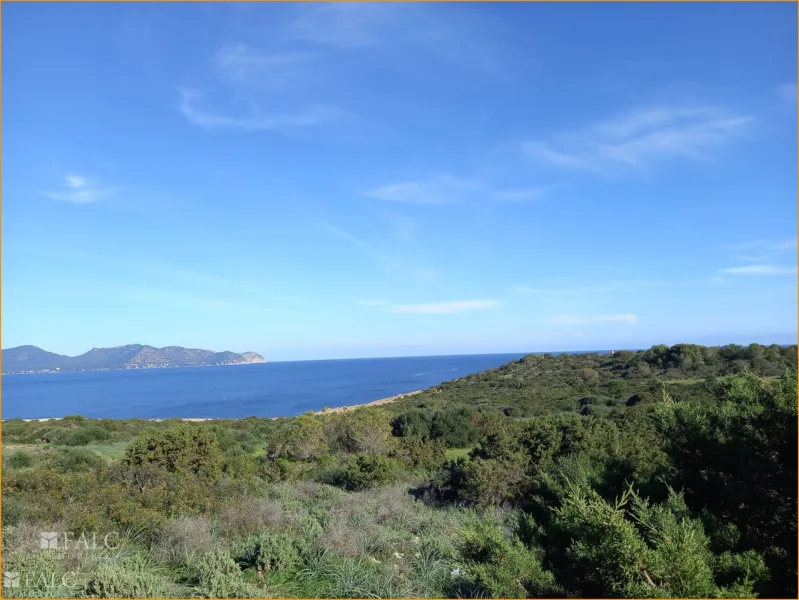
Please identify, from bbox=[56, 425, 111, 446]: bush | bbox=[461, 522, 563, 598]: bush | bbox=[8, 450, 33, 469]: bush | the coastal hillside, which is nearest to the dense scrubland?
bbox=[461, 522, 563, 598]: bush

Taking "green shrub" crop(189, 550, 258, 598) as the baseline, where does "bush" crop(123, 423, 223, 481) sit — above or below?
below

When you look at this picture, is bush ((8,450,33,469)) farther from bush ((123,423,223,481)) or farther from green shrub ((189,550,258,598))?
green shrub ((189,550,258,598))

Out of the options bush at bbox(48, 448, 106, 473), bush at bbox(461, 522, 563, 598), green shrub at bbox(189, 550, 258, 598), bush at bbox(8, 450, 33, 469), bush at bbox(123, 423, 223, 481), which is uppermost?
bush at bbox(461, 522, 563, 598)

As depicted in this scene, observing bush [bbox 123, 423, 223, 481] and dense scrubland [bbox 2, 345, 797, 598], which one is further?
bush [bbox 123, 423, 223, 481]

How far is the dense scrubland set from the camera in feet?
12.3

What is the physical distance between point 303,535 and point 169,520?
2.03m

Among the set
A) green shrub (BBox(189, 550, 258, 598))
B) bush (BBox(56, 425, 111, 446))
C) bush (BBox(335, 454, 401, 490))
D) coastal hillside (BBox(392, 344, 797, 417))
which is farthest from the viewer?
coastal hillside (BBox(392, 344, 797, 417))

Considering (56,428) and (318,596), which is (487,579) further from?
(56,428)

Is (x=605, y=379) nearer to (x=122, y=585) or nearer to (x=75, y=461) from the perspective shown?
(x=75, y=461)

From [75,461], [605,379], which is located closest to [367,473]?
[75,461]

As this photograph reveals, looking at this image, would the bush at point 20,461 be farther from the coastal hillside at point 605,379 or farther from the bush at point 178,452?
the coastal hillside at point 605,379

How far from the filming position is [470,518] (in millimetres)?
8172

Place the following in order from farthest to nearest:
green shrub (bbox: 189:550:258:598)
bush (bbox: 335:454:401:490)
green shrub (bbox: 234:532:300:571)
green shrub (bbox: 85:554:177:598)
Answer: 1. bush (bbox: 335:454:401:490)
2. green shrub (bbox: 234:532:300:571)
3. green shrub (bbox: 189:550:258:598)
4. green shrub (bbox: 85:554:177:598)

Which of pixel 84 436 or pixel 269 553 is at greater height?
pixel 269 553
